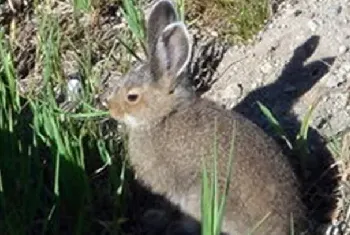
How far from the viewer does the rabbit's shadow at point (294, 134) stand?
6.69 meters

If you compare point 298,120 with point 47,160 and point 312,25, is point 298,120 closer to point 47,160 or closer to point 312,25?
point 312,25

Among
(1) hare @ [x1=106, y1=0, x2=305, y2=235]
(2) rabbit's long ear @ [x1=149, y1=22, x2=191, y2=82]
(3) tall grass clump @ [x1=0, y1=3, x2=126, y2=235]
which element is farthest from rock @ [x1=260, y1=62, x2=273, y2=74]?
(3) tall grass clump @ [x1=0, y1=3, x2=126, y2=235]

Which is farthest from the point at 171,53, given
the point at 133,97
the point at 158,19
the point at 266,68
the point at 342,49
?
the point at 342,49

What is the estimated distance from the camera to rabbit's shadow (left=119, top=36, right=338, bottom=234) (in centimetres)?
669

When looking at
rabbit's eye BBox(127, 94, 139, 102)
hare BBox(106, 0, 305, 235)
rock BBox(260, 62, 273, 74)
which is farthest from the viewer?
rock BBox(260, 62, 273, 74)

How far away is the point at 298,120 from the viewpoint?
23.2 ft

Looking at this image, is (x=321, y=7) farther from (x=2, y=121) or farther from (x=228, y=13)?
(x=2, y=121)

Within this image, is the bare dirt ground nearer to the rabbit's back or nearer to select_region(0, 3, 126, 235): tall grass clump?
the rabbit's back

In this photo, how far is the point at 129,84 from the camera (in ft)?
22.2

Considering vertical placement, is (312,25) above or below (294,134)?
above

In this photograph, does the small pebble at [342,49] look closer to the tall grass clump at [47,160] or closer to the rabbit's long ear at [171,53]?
the rabbit's long ear at [171,53]

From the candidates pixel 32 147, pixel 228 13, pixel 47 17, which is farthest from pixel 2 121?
pixel 228 13

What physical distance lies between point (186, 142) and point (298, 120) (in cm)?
80

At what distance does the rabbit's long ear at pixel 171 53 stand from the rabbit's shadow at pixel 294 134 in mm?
573
